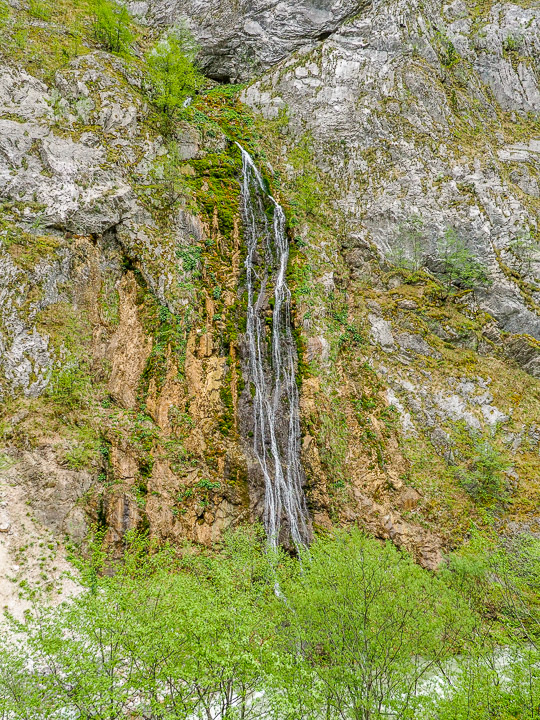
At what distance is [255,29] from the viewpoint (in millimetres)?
45469

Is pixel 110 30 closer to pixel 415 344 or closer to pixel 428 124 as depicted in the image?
pixel 428 124

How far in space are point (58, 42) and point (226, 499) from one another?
34.7 metres

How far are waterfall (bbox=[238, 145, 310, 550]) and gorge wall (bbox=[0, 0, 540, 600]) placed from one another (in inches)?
25.8

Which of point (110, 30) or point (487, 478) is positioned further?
point (110, 30)

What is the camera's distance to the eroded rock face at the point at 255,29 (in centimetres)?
4466

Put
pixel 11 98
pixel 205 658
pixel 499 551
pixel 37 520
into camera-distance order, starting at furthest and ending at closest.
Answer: pixel 11 98, pixel 499 551, pixel 37 520, pixel 205 658

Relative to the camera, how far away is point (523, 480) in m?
22.1

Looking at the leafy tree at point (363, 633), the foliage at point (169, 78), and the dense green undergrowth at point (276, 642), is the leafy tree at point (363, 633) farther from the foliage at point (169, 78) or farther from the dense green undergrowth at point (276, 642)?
the foliage at point (169, 78)

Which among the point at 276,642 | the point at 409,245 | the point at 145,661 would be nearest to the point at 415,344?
the point at 409,245

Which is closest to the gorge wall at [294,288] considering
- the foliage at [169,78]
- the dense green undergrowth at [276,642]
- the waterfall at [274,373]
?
the waterfall at [274,373]

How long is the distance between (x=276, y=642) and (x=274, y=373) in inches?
573

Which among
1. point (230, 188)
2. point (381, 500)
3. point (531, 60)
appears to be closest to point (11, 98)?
point (230, 188)

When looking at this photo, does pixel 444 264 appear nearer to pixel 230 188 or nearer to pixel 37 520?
pixel 230 188

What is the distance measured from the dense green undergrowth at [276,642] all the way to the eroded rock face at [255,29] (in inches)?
1975
